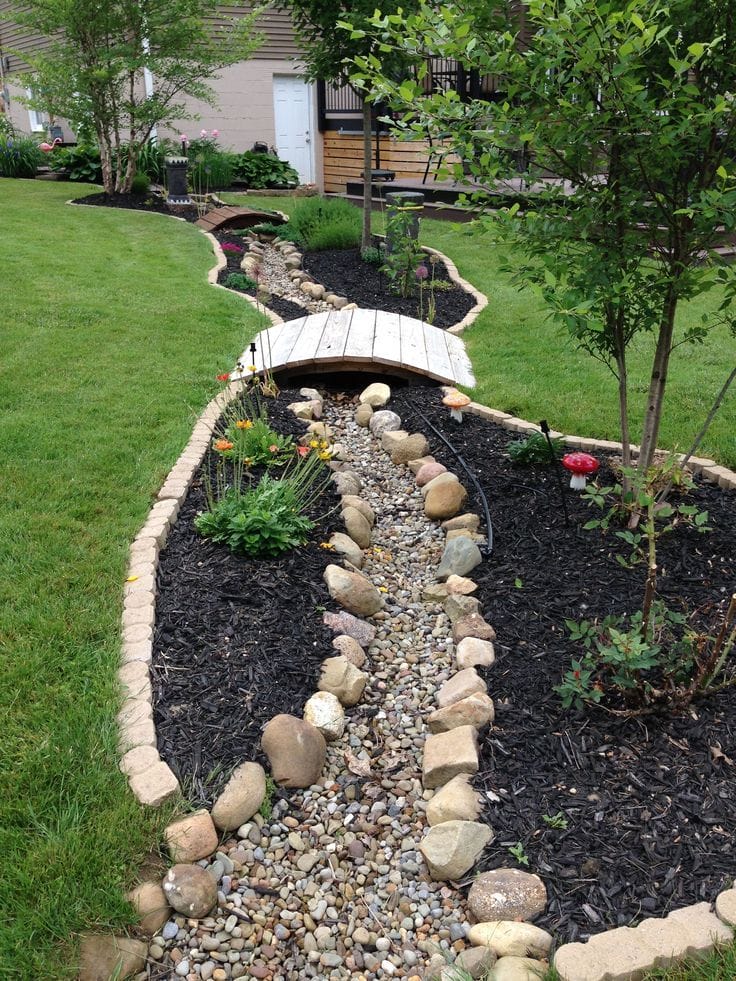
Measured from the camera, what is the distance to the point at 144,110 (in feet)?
37.2

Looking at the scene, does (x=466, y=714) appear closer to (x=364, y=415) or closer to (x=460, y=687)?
(x=460, y=687)

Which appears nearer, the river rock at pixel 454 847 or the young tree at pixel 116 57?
the river rock at pixel 454 847

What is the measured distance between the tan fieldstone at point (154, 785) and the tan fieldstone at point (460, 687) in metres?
0.96

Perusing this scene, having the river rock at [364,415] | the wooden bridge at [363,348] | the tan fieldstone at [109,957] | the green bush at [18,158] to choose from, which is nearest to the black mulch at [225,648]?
the tan fieldstone at [109,957]

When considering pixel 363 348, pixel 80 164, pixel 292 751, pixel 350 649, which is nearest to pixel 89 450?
pixel 350 649

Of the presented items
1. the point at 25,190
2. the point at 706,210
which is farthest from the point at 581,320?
the point at 25,190

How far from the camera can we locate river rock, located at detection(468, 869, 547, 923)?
2.03m

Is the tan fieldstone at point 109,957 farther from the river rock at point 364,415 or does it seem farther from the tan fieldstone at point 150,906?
the river rock at point 364,415

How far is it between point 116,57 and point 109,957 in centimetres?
1151

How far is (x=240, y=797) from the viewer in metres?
2.29

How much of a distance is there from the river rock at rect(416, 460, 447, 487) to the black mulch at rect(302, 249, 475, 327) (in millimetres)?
2581

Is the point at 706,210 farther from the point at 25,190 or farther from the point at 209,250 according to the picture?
the point at 25,190

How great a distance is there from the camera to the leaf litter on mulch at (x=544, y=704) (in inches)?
83.4

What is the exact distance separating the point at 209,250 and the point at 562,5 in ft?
21.4
